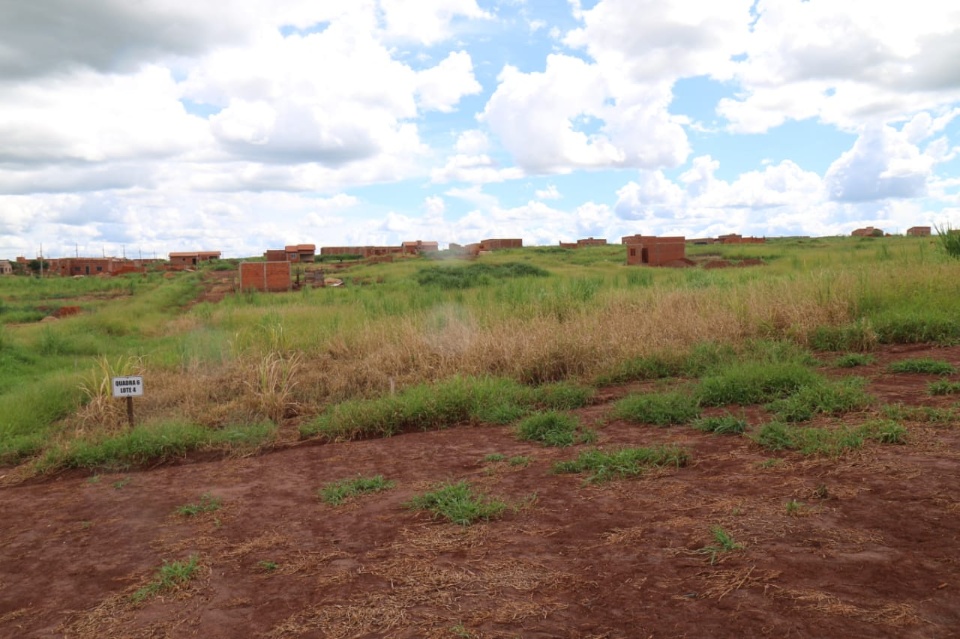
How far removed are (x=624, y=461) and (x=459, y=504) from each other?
123cm

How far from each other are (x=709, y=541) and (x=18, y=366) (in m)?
11.5

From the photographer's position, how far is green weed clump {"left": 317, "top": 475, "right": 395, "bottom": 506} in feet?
15.3

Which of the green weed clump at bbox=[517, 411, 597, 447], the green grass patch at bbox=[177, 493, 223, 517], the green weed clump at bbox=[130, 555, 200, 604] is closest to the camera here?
the green weed clump at bbox=[130, 555, 200, 604]

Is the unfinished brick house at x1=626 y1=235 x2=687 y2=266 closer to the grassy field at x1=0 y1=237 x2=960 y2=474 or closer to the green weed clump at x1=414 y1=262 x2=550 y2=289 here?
the green weed clump at x1=414 y1=262 x2=550 y2=289

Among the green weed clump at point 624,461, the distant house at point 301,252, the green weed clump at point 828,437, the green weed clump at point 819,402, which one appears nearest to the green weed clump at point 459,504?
the green weed clump at point 624,461

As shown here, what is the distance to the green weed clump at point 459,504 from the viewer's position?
4.04 metres

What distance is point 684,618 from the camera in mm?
2748

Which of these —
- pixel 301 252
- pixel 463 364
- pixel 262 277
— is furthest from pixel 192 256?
pixel 463 364

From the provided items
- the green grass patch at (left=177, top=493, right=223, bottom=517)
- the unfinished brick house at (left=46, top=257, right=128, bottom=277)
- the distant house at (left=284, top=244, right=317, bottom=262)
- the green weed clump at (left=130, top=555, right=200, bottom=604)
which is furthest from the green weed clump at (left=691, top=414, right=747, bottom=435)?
the unfinished brick house at (left=46, top=257, right=128, bottom=277)

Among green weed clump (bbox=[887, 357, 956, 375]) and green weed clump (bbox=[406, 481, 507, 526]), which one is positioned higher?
green weed clump (bbox=[887, 357, 956, 375])

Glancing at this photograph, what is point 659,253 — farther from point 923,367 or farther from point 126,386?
point 126,386

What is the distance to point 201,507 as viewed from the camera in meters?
4.71

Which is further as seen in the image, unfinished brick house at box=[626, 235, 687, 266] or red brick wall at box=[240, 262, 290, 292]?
unfinished brick house at box=[626, 235, 687, 266]

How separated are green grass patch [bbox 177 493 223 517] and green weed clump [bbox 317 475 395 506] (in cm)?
67
